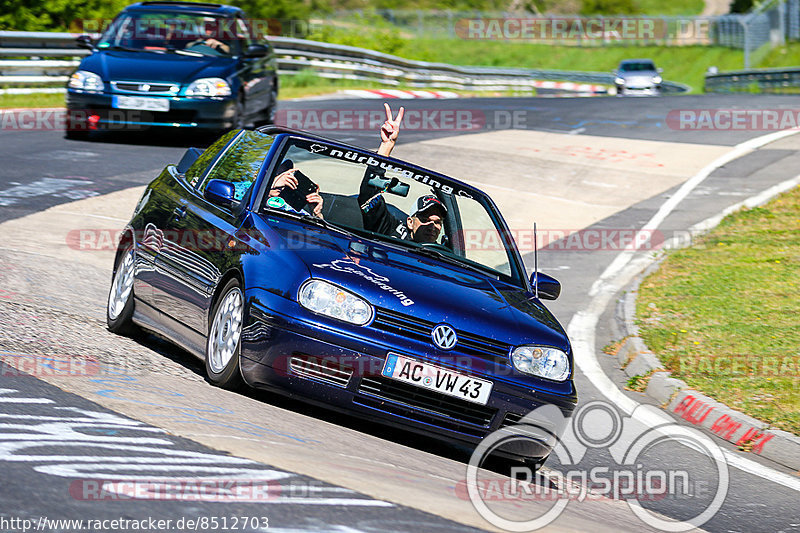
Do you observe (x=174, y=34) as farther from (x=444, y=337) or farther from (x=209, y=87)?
(x=444, y=337)

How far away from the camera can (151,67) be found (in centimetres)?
1518

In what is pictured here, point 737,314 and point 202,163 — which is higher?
point 202,163

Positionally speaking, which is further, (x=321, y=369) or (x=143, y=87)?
(x=143, y=87)

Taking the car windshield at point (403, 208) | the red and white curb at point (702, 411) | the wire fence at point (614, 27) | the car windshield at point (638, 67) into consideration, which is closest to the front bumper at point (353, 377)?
the car windshield at point (403, 208)

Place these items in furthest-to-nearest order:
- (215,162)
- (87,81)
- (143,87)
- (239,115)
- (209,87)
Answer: (239,115) → (209,87) → (87,81) → (143,87) → (215,162)

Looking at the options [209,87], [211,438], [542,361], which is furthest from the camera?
[209,87]

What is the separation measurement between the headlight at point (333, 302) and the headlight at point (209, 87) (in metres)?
9.74

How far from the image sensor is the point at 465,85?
4169cm

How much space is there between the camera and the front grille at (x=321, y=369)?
5.85 metres

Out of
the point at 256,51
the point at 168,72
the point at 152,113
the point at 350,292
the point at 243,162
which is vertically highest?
the point at 256,51

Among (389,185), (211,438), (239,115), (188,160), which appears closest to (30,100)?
(239,115)

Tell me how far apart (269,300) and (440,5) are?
110035 mm

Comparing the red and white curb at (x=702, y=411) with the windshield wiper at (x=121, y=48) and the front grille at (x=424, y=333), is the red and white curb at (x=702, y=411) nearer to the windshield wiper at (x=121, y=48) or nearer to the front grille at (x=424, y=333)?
the front grille at (x=424, y=333)

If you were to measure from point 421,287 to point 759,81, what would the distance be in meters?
34.3
